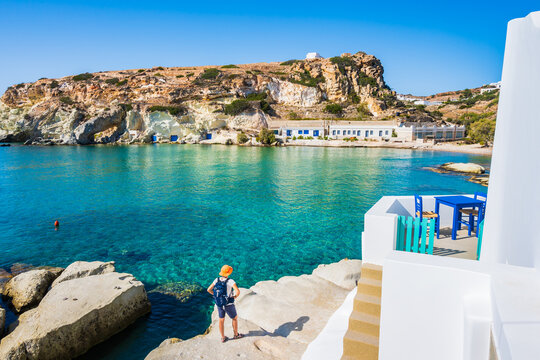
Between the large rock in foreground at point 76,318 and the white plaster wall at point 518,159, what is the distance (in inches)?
A: 299

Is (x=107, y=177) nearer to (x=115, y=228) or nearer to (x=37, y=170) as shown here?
(x=37, y=170)

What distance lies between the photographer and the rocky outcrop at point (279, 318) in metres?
5.38

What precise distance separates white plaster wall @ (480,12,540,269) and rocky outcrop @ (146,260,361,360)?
363 centimetres

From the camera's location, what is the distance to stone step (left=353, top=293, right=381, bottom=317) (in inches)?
167

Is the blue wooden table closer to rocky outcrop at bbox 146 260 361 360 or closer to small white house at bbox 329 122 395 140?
rocky outcrop at bbox 146 260 361 360

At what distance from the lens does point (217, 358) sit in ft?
17.1

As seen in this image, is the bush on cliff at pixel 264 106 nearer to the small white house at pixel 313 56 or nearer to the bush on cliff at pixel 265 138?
the bush on cliff at pixel 265 138

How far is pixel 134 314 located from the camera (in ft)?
25.8

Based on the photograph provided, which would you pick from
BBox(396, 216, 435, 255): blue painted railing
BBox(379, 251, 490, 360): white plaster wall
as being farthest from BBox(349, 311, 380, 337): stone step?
BBox(396, 216, 435, 255): blue painted railing

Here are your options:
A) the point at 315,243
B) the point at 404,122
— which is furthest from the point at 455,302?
the point at 404,122

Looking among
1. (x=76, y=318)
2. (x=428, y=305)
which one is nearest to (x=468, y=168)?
(x=428, y=305)

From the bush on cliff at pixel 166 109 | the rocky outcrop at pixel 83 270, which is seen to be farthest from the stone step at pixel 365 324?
the bush on cliff at pixel 166 109

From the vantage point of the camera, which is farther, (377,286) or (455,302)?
(377,286)

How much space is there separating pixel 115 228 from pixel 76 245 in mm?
2154
